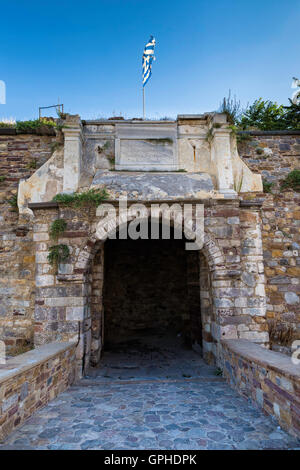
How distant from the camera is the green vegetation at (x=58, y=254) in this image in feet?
14.7

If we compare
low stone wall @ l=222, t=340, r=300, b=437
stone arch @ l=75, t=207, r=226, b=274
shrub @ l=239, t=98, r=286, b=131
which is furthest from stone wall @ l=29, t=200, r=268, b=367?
shrub @ l=239, t=98, r=286, b=131

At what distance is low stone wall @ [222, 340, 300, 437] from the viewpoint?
2385mm

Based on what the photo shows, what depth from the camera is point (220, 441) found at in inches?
95.3

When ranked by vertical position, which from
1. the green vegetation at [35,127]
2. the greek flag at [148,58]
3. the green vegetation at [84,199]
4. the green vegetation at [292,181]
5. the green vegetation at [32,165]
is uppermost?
the greek flag at [148,58]

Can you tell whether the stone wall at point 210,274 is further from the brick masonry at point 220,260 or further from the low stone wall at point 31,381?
the low stone wall at point 31,381

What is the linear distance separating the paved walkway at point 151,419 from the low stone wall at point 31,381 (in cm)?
10

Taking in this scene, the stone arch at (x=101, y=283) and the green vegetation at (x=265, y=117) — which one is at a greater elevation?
the green vegetation at (x=265, y=117)

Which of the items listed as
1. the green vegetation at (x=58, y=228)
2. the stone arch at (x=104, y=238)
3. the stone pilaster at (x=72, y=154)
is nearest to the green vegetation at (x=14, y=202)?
the stone pilaster at (x=72, y=154)

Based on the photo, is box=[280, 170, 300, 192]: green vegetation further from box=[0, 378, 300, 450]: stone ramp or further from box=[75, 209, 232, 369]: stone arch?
box=[0, 378, 300, 450]: stone ramp

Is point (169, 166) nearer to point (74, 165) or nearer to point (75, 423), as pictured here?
point (74, 165)

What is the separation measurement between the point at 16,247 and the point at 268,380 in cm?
481

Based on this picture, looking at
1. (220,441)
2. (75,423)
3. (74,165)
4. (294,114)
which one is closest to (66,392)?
(75,423)

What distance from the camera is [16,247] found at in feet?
18.8

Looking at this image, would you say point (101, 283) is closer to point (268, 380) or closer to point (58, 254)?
point (58, 254)
